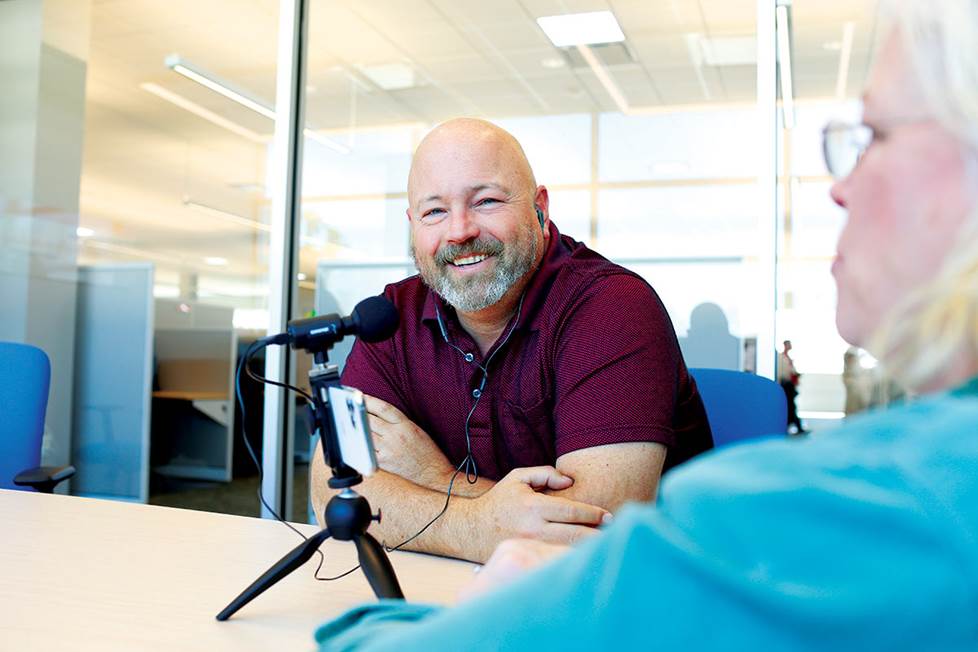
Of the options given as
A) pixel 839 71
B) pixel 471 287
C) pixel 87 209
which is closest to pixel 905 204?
pixel 471 287

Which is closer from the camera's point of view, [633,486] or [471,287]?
[633,486]

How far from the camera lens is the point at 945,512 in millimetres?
296

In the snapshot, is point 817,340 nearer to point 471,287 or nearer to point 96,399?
point 471,287

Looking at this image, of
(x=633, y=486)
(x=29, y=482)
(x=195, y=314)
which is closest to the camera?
(x=633, y=486)

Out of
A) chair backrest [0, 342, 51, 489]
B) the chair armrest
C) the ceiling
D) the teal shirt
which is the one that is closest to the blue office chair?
chair backrest [0, 342, 51, 489]

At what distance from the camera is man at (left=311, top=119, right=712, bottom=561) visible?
1.35 meters

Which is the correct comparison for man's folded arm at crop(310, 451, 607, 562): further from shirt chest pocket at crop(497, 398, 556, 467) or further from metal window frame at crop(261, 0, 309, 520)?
metal window frame at crop(261, 0, 309, 520)

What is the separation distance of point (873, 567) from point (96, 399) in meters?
4.49

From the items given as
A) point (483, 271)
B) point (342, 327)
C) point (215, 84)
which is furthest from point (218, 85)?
point (342, 327)

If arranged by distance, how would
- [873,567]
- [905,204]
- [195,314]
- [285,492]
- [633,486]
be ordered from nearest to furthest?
1. [873,567]
2. [905,204]
3. [633,486]
4. [285,492]
5. [195,314]

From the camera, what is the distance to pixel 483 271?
1686 millimetres

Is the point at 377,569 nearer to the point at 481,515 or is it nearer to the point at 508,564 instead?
the point at 481,515

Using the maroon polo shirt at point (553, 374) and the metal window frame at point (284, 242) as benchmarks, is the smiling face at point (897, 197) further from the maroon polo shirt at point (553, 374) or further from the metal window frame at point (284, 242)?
the metal window frame at point (284, 242)

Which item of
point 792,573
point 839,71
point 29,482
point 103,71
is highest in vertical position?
point 103,71
